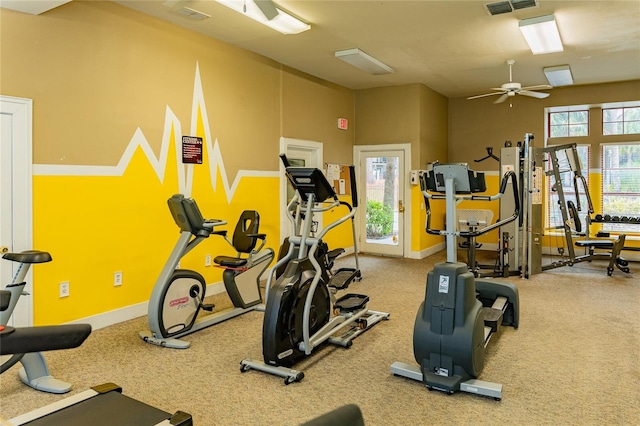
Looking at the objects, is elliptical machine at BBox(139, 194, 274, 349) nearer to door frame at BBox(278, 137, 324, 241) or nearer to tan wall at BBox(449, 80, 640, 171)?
door frame at BBox(278, 137, 324, 241)

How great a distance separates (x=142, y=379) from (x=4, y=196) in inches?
70.5

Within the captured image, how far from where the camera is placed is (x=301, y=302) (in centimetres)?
331

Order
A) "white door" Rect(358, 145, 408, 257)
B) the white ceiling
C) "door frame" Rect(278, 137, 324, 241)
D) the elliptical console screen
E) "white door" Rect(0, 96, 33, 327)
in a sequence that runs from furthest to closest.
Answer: "white door" Rect(358, 145, 408, 257), "door frame" Rect(278, 137, 324, 241), the white ceiling, "white door" Rect(0, 96, 33, 327), the elliptical console screen

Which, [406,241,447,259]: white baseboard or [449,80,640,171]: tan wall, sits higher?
[449,80,640,171]: tan wall

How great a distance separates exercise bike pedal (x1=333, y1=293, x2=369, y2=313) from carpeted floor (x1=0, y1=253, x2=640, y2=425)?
255 mm

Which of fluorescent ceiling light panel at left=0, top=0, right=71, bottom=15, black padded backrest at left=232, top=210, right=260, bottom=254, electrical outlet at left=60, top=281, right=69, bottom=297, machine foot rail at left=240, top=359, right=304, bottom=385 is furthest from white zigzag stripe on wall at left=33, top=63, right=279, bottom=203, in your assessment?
machine foot rail at left=240, top=359, right=304, bottom=385

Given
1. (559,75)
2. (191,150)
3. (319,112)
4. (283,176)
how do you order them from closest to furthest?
(191,150), (283,176), (559,75), (319,112)

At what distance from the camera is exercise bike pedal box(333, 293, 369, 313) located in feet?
13.1

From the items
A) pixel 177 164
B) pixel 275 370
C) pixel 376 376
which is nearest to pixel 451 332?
pixel 376 376

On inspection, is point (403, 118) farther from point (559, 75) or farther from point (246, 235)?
point (246, 235)

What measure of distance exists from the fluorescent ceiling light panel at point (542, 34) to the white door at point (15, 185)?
471cm

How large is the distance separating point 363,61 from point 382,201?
2.81m

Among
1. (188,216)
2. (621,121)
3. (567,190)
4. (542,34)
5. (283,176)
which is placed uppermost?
(542,34)

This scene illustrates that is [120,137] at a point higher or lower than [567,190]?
higher
